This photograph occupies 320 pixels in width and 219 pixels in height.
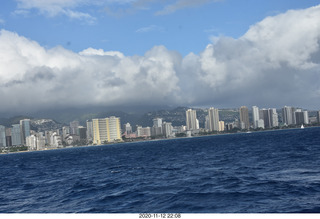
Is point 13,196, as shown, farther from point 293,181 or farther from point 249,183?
point 293,181

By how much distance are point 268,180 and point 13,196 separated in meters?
26.8

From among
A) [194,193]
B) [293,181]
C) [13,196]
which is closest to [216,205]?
[194,193]

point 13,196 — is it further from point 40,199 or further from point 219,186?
point 219,186

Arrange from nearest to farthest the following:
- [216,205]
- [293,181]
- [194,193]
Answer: [216,205]
[194,193]
[293,181]

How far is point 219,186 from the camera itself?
A: 3306cm

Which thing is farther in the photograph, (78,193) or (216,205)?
(78,193)

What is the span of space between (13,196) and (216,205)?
23.9 m

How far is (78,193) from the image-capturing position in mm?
34938

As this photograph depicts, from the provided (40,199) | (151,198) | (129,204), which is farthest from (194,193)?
(40,199)
